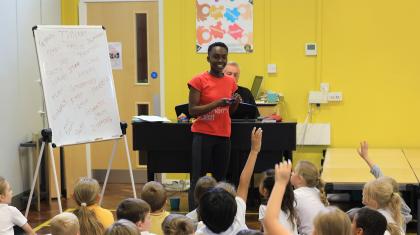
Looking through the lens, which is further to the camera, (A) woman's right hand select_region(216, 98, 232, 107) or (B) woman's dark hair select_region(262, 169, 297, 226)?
(A) woman's right hand select_region(216, 98, 232, 107)

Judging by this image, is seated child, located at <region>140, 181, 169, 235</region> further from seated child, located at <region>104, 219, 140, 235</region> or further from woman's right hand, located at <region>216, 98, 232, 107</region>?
woman's right hand, located at <region>216, 98, 232, 107</region>

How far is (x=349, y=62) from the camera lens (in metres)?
6.90

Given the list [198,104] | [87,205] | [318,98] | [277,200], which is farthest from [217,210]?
[318,98]

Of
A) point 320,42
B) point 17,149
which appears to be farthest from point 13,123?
point 320,42

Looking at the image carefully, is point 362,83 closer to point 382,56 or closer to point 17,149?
point 382,56

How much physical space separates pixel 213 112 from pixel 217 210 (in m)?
2.25

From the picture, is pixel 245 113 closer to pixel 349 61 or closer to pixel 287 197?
pixel 349 61

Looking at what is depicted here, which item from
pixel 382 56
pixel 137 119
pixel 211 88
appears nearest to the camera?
pixel 211 88

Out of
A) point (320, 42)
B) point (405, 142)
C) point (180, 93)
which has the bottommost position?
point (405, 142)

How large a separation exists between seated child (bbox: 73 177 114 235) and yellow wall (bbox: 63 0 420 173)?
3.96 metres

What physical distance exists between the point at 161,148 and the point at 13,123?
1589mm

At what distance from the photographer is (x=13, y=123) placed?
19.7ft

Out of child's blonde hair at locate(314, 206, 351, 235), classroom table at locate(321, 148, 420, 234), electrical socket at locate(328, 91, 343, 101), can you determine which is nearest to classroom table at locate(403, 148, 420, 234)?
classroom table at locate(321, 148, 420, 234)

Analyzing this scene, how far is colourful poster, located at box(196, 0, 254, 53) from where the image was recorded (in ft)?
22.9
